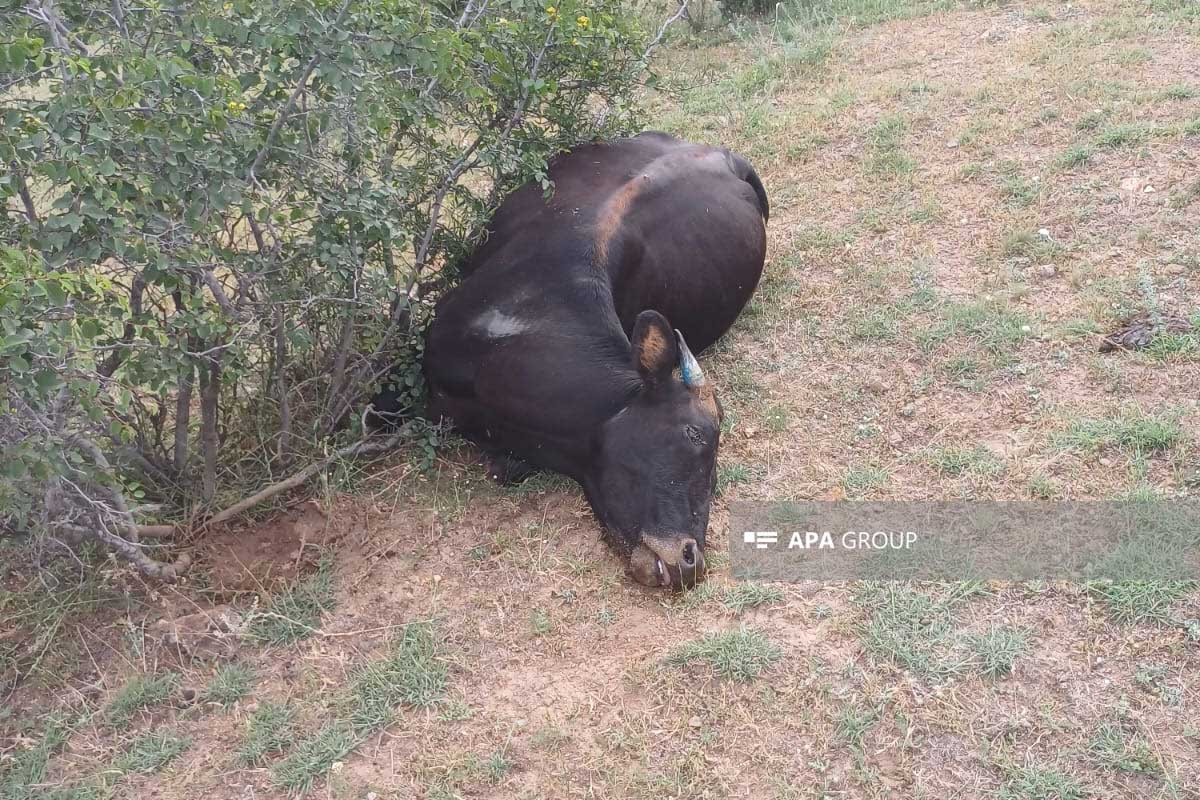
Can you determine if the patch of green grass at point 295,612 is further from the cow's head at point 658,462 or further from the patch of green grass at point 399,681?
the cow's head at point 658,462

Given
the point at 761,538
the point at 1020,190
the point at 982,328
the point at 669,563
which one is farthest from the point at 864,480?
the point at 1020,190

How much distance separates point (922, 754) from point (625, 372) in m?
1.96

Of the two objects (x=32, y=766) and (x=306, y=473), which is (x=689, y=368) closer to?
(x=306, y=473)

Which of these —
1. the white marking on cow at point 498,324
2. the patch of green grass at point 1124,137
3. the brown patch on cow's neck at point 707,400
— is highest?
the white marking on cow at point 498,324

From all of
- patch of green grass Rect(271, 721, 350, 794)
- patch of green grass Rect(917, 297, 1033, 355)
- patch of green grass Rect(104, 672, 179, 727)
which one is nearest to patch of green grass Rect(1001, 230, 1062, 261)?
patch of green grass Rect(917, 297, 1033, 355)

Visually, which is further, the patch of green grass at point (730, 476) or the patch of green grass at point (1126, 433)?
the patch of green grass at point (730, 476)

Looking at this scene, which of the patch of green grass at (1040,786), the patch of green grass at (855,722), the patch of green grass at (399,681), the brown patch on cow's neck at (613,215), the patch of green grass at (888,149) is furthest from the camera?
the patch of green grass at (888,149)

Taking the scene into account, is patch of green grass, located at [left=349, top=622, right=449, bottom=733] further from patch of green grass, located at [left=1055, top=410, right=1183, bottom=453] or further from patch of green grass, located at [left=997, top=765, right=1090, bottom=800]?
patch of green grass, located at [left=1055, top=410, right=1183, bottom=453]

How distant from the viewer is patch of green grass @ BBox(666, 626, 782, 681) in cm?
340

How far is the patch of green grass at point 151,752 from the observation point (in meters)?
3.22

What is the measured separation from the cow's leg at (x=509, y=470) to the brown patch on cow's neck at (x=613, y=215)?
1053mm

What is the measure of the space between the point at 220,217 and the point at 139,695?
1.73 metres

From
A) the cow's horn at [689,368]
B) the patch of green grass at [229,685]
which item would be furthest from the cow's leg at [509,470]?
the patch of green grass at [229,685]

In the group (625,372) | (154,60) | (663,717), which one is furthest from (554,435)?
(154,60)
